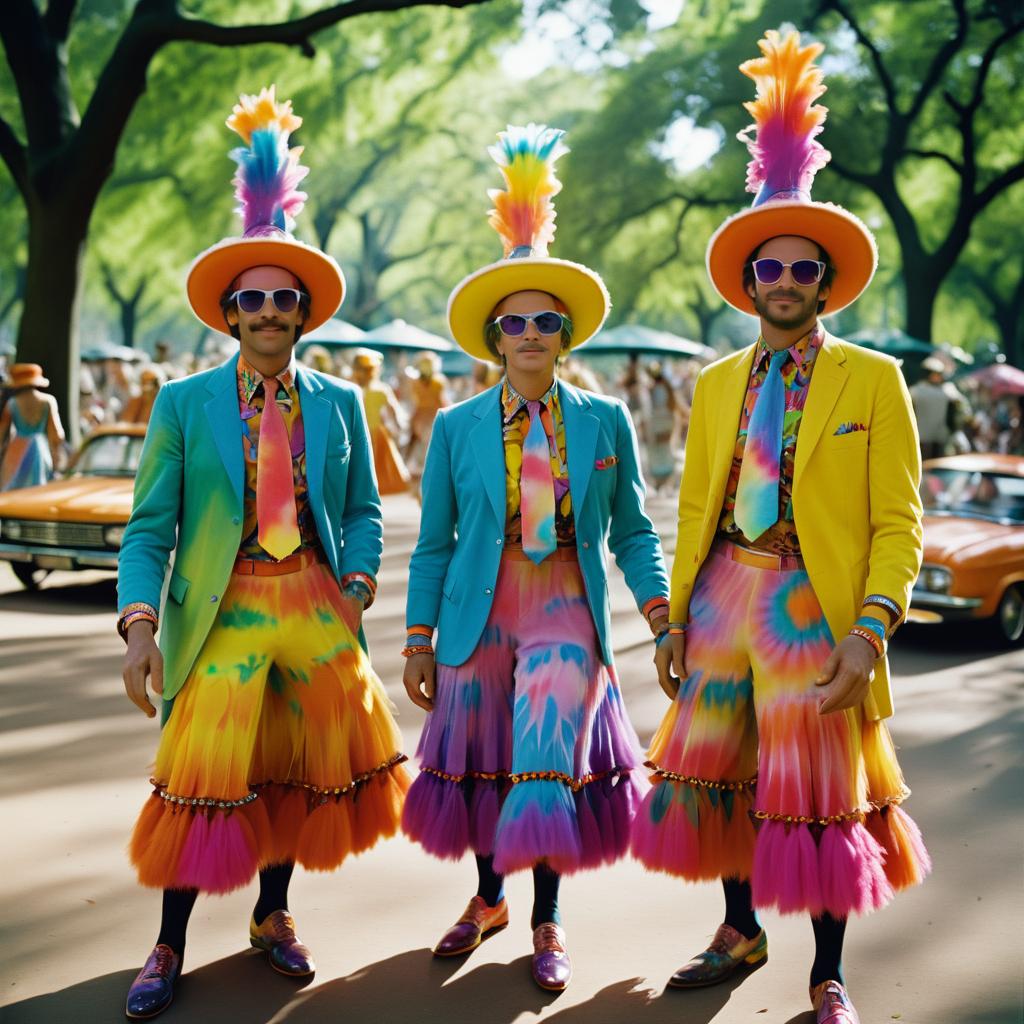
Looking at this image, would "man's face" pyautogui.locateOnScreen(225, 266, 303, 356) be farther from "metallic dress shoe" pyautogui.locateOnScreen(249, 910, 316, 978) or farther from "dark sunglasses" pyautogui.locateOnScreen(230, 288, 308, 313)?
"metallic dress shoe" pyautogui.locateOnScreen(249, 910, 316, 978)

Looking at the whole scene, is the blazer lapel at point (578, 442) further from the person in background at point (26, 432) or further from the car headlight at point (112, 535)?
the person in background at point (26, 432)

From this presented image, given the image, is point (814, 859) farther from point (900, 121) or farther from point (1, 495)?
point (900, 121)

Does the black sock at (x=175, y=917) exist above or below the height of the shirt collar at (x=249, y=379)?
below

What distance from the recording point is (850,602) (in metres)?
3.62

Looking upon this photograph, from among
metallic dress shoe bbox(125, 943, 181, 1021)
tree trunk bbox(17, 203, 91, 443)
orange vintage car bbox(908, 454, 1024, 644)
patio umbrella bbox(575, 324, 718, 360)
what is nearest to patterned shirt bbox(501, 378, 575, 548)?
metallic dress shoe bbox(125, 943, 181, 1021)

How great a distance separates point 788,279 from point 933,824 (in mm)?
2893

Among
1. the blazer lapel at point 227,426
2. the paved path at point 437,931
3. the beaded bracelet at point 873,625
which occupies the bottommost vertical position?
the paved path at point 437,931

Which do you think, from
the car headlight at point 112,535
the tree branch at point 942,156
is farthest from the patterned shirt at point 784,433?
the tree branch at point 942,156

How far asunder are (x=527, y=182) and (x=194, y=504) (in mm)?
1445

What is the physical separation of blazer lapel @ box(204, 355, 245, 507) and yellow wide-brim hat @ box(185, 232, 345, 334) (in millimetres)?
261

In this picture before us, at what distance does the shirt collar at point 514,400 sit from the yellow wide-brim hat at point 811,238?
603mm

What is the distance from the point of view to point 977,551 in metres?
9.66

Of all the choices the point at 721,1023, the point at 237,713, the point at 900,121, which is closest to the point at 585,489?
the point at 237,713

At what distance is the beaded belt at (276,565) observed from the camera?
12.9 ft
